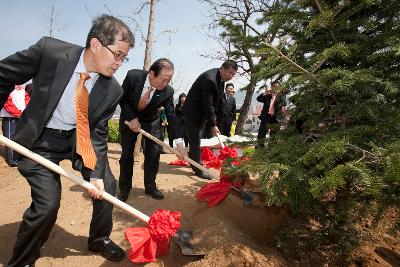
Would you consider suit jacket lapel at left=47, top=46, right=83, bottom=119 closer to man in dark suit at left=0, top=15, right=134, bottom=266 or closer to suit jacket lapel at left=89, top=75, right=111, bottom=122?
man in dark suit at left=0, top=15, right=134, bottom=266

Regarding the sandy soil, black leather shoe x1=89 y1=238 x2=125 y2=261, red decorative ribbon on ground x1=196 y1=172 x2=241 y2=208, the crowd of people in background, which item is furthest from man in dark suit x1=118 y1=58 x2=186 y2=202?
black leather shoe x1=89 y1=238 x2=125 y2=261

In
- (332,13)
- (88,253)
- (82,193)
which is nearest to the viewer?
(332,13)

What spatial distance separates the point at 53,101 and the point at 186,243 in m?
1.59

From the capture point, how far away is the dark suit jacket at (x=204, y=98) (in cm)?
518

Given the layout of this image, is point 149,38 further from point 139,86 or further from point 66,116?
point 66,116

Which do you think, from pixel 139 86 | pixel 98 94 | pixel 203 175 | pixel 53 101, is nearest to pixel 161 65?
pixel 139 86

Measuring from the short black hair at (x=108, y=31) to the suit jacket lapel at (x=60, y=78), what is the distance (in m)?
0.23

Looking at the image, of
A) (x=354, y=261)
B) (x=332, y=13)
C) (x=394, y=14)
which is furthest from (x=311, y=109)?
(x=354, y=261)

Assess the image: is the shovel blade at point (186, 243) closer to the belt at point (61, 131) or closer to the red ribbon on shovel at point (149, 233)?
the red ribbon on shovel at point (149, 233)

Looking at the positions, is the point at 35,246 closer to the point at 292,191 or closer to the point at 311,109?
the point at 292,191

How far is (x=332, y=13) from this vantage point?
7.13 feet

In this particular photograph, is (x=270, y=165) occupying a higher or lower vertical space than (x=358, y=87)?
lower

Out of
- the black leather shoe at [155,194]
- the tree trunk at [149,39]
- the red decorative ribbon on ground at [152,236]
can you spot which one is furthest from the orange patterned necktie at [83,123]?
the tree trunk at [149,39]

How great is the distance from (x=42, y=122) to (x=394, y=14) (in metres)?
2.75
